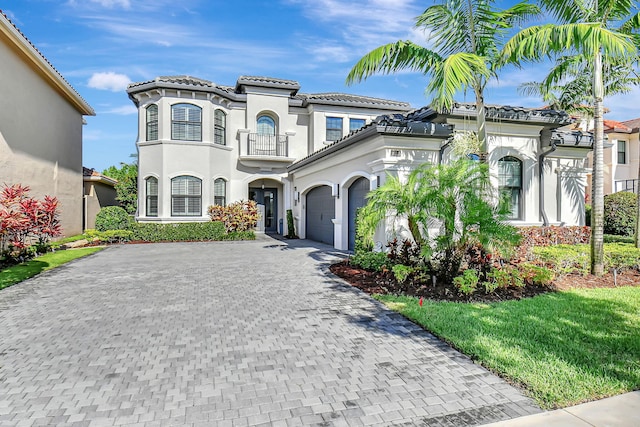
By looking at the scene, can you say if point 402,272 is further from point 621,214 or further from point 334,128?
point 334,128

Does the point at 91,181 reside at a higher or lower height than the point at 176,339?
higher

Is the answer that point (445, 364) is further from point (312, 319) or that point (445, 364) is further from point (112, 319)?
point (112, 319)

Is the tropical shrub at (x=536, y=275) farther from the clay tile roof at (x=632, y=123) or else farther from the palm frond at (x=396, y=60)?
the clay tile roof at (x=632, y=123)

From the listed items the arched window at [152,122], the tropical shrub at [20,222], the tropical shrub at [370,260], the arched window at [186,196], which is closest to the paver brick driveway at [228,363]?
the tropical shrub at [370,260]

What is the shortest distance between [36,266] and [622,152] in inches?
1378

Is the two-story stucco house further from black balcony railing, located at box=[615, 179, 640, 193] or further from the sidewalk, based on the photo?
black balcony railing, located at box=[615, 179, 640, 193]

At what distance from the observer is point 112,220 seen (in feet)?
56.4

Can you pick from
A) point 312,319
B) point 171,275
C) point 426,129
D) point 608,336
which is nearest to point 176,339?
point 312,319

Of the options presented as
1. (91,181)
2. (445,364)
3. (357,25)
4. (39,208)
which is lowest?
(445,364)

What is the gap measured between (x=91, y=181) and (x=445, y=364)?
21.1 m

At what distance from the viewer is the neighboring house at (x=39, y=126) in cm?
1140

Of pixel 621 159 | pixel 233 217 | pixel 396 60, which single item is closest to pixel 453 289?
pixel 396 60

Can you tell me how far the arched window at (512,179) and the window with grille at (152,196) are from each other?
15911 mm

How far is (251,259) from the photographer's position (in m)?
12.1
